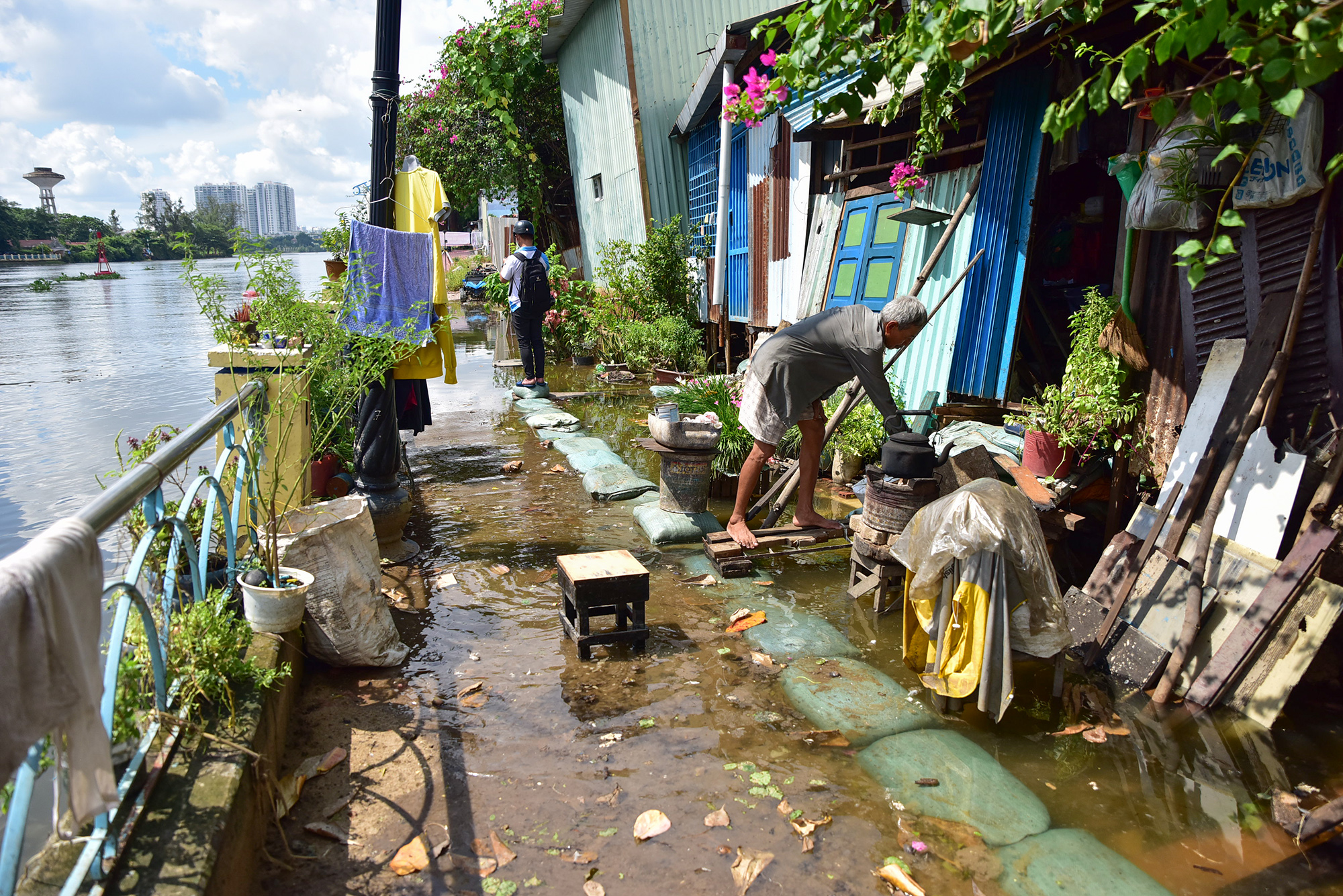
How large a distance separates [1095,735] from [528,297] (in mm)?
9001

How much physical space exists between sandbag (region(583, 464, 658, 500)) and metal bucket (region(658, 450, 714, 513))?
0.79 m

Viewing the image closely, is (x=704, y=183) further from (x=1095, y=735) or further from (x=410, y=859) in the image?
(x=410, y=859)

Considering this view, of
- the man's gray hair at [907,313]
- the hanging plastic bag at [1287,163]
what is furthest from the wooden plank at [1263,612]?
the man's gray hair at [907,313]

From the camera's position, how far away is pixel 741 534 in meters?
5.42

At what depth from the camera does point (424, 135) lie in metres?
20.4

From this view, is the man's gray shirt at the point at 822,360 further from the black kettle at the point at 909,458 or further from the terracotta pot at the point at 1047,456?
the terracotta pot at the point at 1047,456

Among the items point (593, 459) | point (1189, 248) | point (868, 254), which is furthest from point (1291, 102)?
point (593, 459)

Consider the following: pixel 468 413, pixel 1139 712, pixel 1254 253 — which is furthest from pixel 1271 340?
pixel 468 413

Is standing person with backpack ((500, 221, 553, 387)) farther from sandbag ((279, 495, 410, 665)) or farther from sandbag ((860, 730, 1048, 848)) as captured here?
sandbag ((860, 730, 1048, 848))

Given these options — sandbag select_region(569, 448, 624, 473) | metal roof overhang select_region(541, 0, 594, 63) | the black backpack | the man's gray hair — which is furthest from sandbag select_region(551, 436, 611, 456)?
metal roof overhang select_region(541, 0, 594, 63)

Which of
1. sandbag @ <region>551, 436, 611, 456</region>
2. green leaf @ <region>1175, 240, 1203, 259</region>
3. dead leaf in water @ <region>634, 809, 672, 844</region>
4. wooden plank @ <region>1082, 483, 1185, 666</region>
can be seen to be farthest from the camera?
sandbag @ <region>551, 436, 611, 456</region>

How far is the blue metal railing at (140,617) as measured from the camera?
1.76 meters

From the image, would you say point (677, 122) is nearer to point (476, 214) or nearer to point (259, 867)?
point (259, 867)

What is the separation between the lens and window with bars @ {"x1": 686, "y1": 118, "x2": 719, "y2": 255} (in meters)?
12.3
